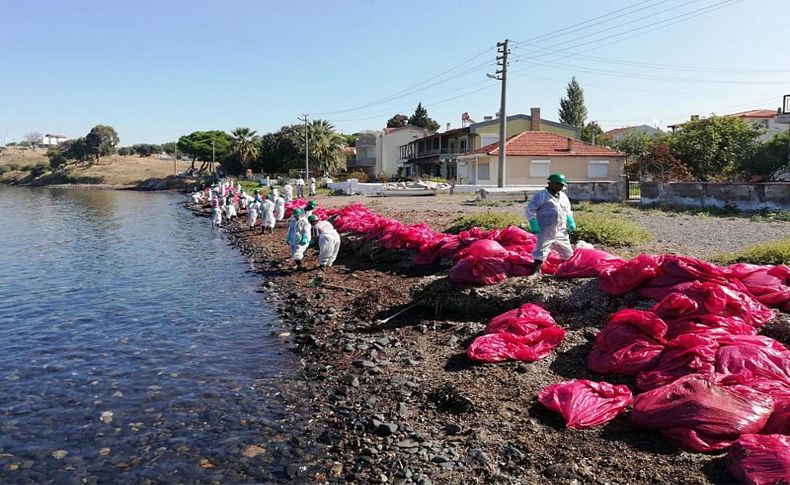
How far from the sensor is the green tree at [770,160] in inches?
1125

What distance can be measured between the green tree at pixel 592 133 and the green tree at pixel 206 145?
148ft

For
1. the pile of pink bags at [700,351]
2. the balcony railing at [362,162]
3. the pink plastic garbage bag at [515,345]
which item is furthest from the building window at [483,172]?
the pink plastic garbage bag at [515,345]

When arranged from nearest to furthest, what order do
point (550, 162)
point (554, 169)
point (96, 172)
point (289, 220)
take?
point (289, 220) < point (550, 162) < point (554, 169) < point (96, 172)

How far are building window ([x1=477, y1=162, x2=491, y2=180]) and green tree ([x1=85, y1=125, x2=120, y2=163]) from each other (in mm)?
82716

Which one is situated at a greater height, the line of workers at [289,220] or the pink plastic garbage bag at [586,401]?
the line of workers at [289,220]

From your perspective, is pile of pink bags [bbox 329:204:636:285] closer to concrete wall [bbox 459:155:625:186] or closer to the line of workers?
the line of workers

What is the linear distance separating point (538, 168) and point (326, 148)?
1211 inches

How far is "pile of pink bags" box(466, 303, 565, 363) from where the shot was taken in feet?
23.2

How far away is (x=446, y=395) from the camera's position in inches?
252

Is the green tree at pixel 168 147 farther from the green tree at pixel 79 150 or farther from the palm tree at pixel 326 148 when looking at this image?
the palm tree at pixel 326 148

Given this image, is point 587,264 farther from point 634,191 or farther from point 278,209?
point 278,209

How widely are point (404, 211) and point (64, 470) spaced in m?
17.9

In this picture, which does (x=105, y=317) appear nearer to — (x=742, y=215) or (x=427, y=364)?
(x=427, y=364)

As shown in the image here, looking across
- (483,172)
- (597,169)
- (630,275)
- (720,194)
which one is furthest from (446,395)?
(597,169)
